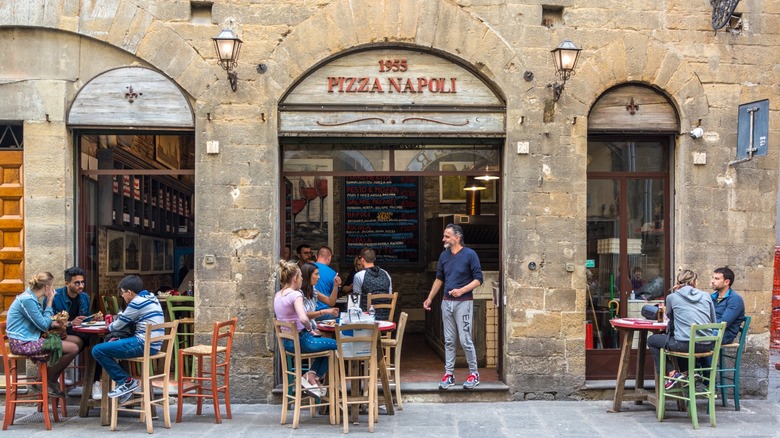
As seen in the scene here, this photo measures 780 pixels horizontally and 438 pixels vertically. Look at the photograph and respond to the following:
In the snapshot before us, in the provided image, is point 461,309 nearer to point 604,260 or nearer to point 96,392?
point 604,260

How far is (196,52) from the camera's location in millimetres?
9688

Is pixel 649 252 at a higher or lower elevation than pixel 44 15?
lower

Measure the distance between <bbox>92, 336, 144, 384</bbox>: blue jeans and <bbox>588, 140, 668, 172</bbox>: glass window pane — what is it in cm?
535

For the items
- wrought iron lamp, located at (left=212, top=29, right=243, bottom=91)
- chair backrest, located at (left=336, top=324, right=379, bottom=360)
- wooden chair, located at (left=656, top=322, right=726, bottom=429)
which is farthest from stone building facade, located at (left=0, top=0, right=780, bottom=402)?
chair backrest, located at (left=336, top=324, right=379, bottom=360)

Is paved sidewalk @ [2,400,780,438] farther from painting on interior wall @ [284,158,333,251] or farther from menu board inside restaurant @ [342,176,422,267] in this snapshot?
menu board inside restaurant @ [342,176,422,267]

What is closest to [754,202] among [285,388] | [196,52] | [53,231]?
[285,388]

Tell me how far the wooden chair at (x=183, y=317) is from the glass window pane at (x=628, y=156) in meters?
4.80

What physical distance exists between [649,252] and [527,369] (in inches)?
79.3

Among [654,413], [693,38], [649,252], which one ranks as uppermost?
[693,38]

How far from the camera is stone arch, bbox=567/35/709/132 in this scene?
991 centimetres

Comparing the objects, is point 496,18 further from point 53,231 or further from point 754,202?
point 53,231

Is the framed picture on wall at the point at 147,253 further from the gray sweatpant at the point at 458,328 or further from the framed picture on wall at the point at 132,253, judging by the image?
the gray sweatpant at the point at 458,328

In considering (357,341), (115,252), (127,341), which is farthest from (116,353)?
(115,252)

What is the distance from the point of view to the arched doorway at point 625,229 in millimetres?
10273
